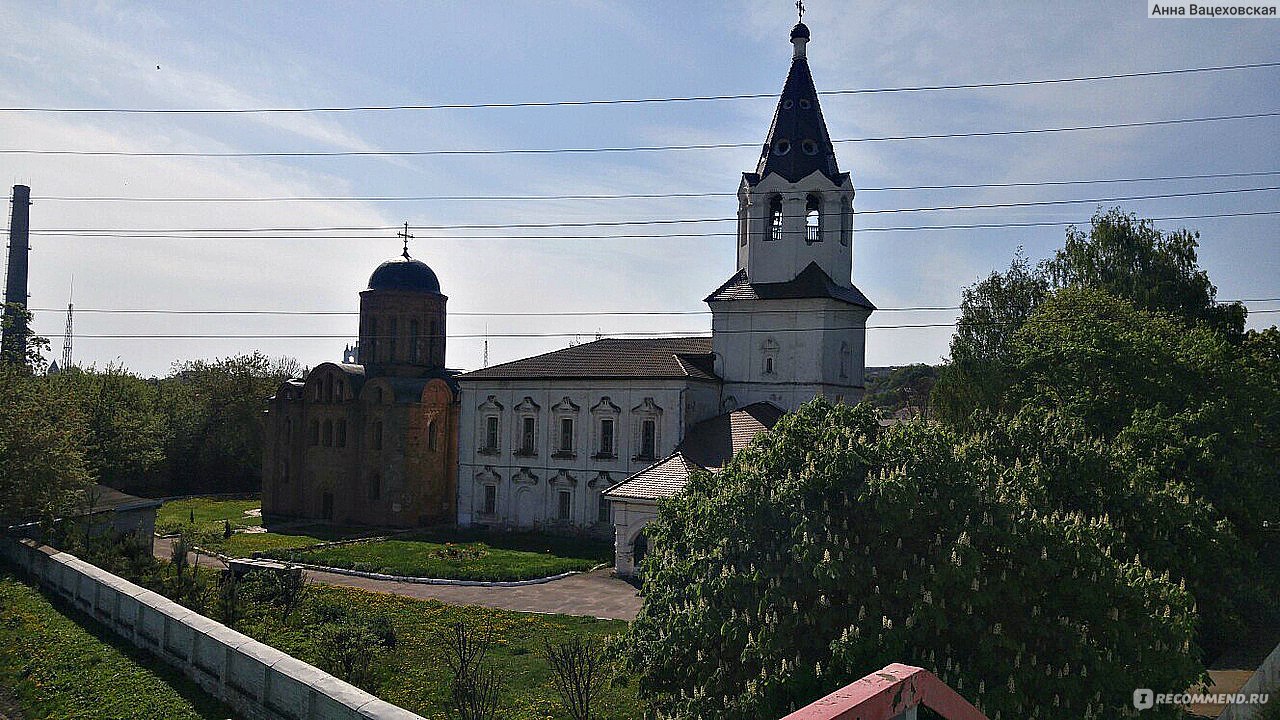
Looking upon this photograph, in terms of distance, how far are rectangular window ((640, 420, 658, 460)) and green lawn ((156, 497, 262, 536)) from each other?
17.9 m

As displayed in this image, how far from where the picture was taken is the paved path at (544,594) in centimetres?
2392

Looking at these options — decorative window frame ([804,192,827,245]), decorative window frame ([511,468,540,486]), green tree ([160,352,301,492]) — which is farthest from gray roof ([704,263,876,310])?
green tree ([160,352,301,492])

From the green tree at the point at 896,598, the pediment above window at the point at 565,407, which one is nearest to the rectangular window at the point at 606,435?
the pediment above window at the point at 565,407

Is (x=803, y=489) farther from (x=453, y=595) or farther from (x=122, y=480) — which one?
(x=122, y=480)

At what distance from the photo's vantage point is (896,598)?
9.78m

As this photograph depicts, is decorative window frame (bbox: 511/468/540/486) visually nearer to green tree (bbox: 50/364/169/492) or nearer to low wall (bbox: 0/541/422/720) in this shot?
green tree (bbox: 50/364/169/492)

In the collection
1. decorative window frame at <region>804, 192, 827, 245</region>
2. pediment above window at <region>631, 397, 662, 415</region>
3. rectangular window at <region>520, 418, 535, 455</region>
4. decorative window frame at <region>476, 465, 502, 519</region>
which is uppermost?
decorative window frame at <region>804, 192, 827, 245</region>

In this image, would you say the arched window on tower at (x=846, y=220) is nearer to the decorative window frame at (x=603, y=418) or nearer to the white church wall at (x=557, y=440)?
the white church wall at (x=557, y=440)

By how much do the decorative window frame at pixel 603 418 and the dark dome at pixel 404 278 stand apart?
13.0 m

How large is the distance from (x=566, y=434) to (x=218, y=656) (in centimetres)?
2390

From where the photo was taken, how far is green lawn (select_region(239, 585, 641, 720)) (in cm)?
1494

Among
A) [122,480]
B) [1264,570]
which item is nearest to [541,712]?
[1264,570]

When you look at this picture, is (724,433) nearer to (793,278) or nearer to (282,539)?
(793,278)

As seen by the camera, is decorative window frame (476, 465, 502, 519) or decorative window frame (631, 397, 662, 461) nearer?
decorative window frame (631, 397, 662, 461)
